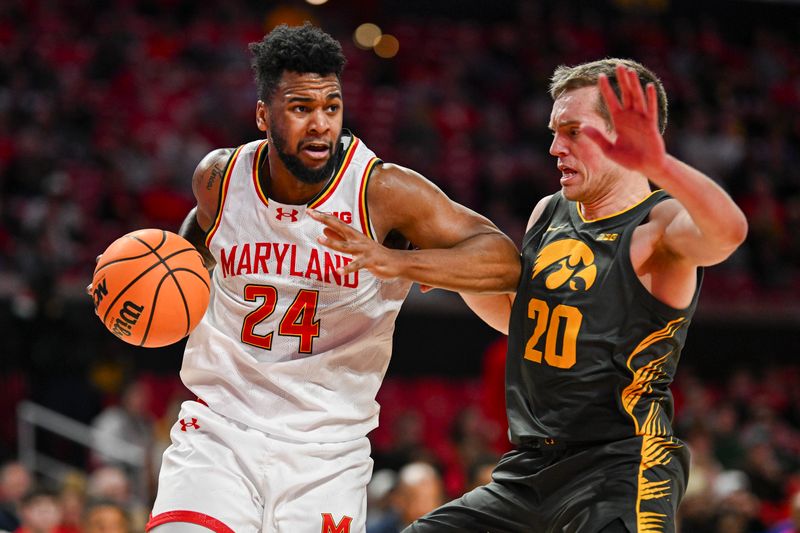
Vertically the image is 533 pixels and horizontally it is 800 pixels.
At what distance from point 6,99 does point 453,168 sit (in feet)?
20.1

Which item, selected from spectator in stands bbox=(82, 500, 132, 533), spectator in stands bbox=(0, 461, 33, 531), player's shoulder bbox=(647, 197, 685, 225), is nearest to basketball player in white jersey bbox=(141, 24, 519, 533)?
player's shoulder bbox=(647, 197, 685, 225)

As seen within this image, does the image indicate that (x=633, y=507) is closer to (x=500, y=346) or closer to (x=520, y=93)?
(x=500, y=346)

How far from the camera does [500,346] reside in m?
8.02

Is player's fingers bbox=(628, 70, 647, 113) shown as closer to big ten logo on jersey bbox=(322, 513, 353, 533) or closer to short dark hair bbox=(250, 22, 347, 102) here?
short dark hair bbox=(250, 22, 347, 102)

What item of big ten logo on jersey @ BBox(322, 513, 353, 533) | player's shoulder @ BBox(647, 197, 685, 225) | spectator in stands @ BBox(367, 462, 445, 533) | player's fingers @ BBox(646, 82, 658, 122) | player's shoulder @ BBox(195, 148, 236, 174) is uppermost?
player's fingers @ BBox(646, 82, 658, 122)

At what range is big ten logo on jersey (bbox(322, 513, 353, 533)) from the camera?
14.0ft

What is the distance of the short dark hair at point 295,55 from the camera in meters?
4.37

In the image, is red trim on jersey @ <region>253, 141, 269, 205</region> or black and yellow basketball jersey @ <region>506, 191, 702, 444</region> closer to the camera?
black and yellow basketball jersey @ <region>506, 191, 702, 444</region>

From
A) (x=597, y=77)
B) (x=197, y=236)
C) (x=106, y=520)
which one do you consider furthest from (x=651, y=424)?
(x=106, y=520)

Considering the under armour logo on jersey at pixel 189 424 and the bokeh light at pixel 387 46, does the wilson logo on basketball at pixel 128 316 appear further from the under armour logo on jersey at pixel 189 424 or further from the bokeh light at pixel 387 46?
the bokeh light at pixel 387 46

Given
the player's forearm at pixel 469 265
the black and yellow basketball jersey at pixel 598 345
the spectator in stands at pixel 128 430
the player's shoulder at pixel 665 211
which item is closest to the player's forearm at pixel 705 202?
the player's shoulder at pixel 665 211

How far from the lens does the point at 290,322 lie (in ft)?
14.6

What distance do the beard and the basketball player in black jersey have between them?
3.02 feet

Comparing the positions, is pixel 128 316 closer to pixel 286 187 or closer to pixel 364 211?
pixel 286 187
